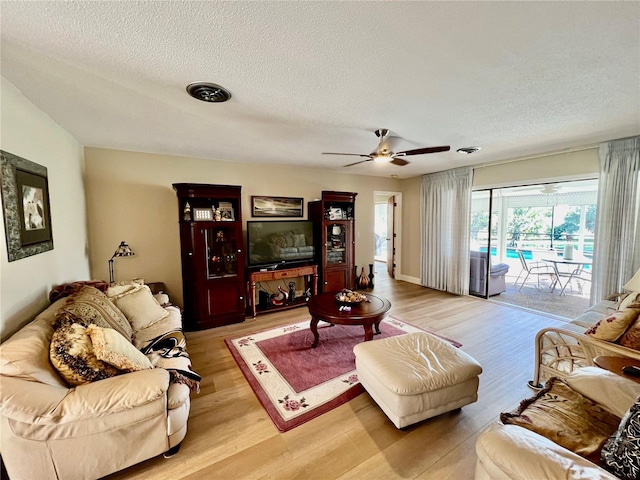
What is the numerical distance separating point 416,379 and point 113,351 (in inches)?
75.3

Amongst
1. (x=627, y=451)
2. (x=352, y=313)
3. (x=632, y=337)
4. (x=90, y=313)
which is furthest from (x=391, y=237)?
(x=90, y=313)

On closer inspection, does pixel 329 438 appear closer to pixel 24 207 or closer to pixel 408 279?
pixel 24 207

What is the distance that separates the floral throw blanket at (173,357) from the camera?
175cm

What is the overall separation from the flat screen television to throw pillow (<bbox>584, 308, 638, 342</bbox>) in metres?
3.53

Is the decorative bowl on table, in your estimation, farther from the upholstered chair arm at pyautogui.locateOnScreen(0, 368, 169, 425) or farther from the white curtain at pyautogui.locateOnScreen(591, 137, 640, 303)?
the white curtain at pyautogui.locateOnScreen(591, 137, 640, 303)

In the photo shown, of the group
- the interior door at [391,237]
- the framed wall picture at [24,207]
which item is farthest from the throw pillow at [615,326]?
the interior door at [391,237]

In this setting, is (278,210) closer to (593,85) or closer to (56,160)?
(56,160)

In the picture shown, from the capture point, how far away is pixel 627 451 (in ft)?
3.15

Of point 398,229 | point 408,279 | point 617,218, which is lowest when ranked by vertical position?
point 408,279

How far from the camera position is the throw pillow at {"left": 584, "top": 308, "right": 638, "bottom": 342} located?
1839mm

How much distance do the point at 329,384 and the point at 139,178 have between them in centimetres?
353

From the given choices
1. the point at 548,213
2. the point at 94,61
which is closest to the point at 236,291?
the point at 94,61

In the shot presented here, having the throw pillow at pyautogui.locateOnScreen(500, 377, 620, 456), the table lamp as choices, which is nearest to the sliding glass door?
A: the throw pillow at pyautogui.locateOnScreen(500, 377, 620, 456)

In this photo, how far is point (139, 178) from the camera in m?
3.49
